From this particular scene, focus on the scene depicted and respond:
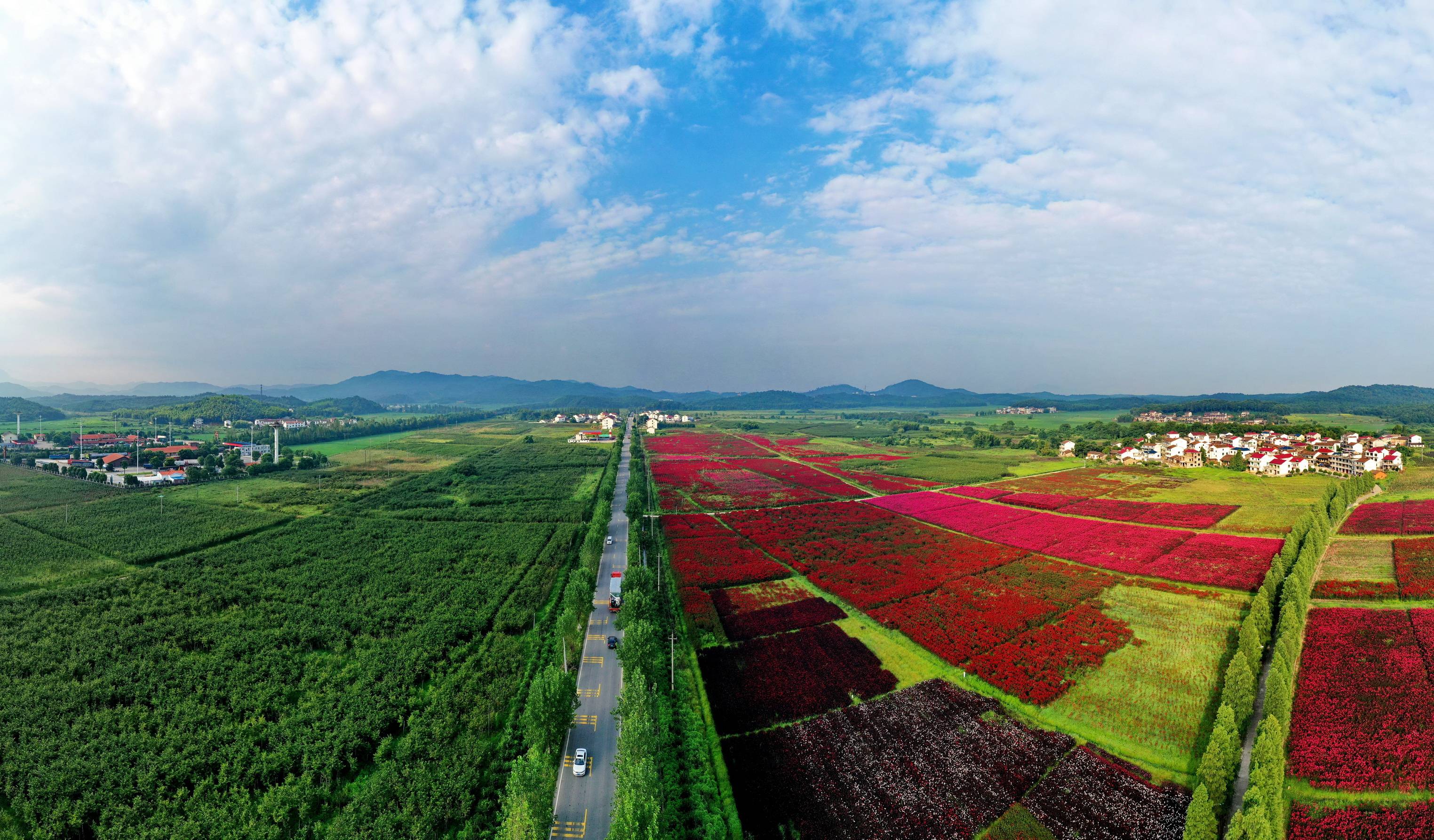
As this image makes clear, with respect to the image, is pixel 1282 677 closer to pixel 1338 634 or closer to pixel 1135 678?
pixel 1135 678

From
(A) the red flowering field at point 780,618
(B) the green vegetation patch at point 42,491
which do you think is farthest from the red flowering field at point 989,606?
(B) the green vegetation patch at point 42,491

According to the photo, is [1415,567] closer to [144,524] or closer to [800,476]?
[800,476]

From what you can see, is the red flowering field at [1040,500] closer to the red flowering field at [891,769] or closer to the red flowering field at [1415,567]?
the red flowering field at [1415,567]

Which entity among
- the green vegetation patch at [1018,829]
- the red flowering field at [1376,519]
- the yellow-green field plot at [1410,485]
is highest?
the yellow-green field plot at [1410,485]

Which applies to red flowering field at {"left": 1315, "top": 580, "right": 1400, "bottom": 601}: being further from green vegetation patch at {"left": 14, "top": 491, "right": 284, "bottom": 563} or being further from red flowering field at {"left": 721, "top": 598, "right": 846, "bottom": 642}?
green vegetation patch at {"left": 14, "top": 491, "right": 284, "bottom": 563}

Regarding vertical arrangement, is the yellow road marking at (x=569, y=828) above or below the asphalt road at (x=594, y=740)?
below

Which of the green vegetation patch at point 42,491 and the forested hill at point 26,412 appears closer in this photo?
the green vegetation patch at point 42,491
